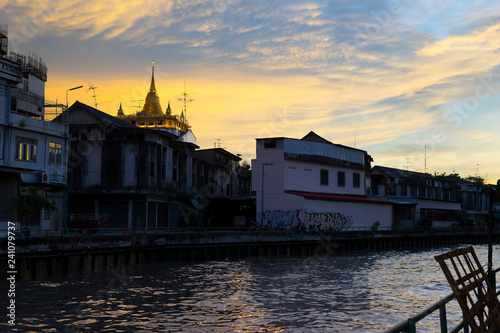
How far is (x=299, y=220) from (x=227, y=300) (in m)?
37.0

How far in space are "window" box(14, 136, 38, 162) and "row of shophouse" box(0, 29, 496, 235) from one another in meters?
0.08

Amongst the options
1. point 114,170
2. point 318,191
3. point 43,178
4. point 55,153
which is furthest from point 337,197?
point 43,178

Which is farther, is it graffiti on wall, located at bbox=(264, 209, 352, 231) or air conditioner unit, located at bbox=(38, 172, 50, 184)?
graffiti on wall, located at bbox=(264, 209, 352, 231)

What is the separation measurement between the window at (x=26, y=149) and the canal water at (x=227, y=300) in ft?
42.6

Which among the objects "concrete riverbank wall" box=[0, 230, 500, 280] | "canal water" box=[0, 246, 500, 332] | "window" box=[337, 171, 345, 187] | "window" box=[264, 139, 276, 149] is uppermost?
"window" box=[264, 139, 276, 149]

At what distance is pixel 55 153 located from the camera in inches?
1766

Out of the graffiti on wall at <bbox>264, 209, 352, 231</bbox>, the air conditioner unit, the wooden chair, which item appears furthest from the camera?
the graffiti on wall at <bbox>264, 209, 352, 231</bbox>

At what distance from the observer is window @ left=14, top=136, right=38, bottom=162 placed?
40.4 m

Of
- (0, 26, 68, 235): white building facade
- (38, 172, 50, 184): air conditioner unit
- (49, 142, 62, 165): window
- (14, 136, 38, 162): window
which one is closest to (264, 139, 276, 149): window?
(0, 26, 68, 235): white building facade

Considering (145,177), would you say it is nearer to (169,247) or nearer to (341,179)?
(169,247)

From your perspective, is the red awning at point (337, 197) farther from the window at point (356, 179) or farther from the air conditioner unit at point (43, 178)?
the air conditioner unit at point (43, 178)

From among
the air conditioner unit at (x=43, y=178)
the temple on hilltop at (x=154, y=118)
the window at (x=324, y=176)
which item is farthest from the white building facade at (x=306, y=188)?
the temple on hilltop at (x=154, y=118)

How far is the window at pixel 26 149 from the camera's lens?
133 feet

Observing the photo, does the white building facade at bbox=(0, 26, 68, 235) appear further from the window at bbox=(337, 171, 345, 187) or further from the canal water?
the window at bbox=(337, 171, 345, 187)
